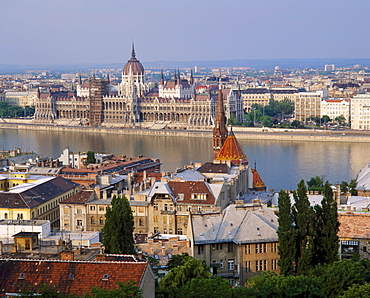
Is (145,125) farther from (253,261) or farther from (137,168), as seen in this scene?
(253,261)

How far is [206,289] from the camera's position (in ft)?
41.4

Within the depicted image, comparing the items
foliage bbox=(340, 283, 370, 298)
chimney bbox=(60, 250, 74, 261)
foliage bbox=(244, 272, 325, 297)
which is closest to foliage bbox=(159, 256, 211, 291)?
foliage bbox=(244, 272, 325, 297)

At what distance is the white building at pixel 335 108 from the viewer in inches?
3024

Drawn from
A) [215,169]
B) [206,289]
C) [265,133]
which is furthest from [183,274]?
[265,133]

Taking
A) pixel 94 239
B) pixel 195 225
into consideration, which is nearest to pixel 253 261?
pixel 195 225

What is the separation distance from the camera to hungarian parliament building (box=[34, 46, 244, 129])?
76.9 metres

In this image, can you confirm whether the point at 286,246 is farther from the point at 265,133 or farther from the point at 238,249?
the point at 265,133

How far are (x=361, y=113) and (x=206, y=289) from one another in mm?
59278

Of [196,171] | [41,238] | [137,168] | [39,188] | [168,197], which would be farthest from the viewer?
[137,168]

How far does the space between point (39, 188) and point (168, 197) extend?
4.86 m

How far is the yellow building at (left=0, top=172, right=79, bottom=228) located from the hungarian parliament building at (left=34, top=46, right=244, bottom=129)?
154 ft

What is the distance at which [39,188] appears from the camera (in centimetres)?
2481

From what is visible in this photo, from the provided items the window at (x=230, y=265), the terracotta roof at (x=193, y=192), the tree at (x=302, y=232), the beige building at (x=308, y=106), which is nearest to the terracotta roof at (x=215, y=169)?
the terracotta roof at (x=193, y=192)

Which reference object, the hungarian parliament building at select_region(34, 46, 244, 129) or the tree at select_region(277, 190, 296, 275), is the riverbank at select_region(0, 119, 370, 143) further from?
the tree at select_region(277, 190, 296, 275)
